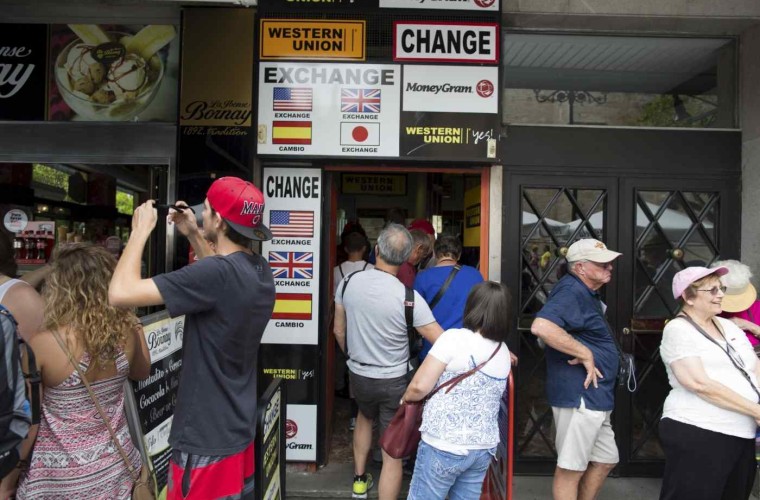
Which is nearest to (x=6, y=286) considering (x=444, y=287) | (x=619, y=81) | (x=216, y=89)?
(x=216, y=89)

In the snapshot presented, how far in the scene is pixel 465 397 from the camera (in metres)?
2.63

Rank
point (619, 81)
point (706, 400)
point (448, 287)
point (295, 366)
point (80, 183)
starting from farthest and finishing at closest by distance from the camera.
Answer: point (80, 183) → point (619, 81) → point (295, 366) → point (448, 287) → point (706, 400)

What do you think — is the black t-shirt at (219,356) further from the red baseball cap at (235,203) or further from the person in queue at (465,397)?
the person in queue at (465,397)

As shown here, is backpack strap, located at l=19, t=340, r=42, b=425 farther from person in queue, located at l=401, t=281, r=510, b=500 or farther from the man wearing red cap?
person in queue, located at l=401, t=281, r=510, b=500

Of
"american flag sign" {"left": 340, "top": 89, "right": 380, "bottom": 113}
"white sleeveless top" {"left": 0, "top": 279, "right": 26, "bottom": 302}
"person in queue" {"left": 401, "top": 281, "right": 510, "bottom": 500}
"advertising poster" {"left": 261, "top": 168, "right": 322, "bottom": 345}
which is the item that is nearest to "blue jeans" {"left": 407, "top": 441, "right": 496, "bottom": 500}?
"person in queue" {"left": 401, "top": 281, "right": 510, "bottom": 500}

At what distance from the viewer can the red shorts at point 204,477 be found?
2.07m

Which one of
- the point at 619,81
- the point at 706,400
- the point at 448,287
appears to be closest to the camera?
the point at 706,400

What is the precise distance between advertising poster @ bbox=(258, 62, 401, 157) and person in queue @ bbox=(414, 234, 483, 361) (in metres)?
0.93

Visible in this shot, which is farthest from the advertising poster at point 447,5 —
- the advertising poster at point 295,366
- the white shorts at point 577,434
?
the white shorts at point 577,434

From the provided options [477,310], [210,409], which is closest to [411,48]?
[477,310]

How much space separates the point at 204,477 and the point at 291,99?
304cm

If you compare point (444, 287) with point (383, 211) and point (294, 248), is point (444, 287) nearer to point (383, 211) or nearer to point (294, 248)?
point (294, 248)

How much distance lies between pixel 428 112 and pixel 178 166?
1990 millimetres

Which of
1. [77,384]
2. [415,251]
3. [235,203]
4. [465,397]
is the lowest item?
[465,397]
